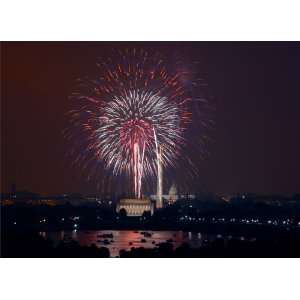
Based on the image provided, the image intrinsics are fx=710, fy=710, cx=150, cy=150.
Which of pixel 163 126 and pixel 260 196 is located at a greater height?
pixel 163 126

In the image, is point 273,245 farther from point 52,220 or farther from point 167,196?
point 52,220

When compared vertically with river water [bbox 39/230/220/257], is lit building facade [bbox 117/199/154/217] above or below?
above

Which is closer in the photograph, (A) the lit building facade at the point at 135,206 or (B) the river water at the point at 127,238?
(B) the river water at the point at 127,238

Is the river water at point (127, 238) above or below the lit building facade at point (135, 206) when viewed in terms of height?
below

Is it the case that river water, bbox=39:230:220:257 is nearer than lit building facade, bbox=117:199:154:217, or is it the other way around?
river water, bbox=39:230:220:257

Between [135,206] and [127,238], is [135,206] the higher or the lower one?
the higher one
